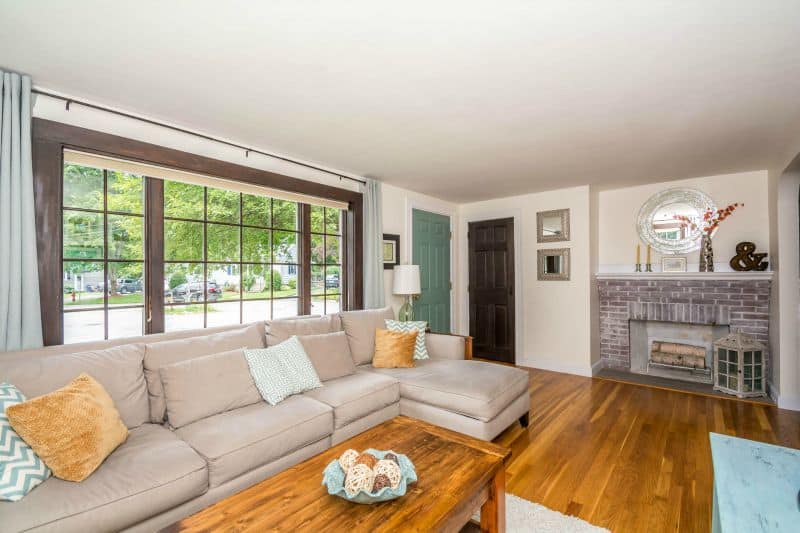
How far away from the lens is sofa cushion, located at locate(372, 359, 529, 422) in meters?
2.63

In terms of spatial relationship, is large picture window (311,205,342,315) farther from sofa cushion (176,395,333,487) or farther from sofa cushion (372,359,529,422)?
sofa cushion (176,395,333,487)

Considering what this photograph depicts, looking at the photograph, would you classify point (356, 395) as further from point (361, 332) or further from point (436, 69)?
point (436, 69)

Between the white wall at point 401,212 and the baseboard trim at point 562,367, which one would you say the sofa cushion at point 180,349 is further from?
the baseboard trim at point 562,367

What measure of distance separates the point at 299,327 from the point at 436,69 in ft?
7.07

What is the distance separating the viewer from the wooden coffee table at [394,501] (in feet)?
4.12

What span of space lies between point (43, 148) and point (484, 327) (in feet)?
16.5

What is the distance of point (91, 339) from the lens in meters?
2.44

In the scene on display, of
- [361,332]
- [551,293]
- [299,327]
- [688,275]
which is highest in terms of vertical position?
[688,275]

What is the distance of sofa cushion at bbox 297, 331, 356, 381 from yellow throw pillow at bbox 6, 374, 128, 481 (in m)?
1.34

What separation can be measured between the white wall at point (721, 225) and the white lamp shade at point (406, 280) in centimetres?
266

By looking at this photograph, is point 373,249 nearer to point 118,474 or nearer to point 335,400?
point 335,400

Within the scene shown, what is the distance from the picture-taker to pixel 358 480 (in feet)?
4.38

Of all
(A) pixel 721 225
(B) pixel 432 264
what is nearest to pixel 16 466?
(B) pixel 432 264

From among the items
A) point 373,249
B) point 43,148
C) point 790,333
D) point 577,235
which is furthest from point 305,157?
point 790,333
